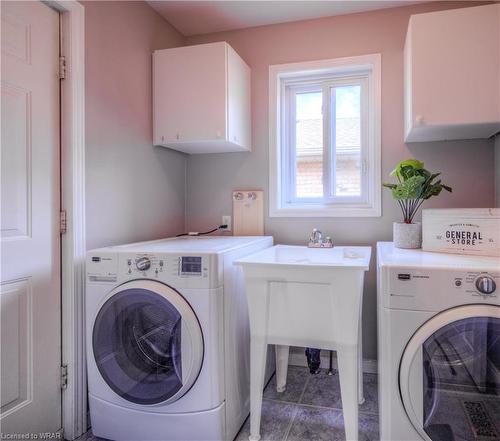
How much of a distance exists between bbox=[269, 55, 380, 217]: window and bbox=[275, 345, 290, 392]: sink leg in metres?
0.92

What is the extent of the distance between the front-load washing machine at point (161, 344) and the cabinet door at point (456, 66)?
4.27 feet

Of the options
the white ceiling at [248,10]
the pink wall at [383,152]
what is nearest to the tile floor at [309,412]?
the pink wall at [383,152]

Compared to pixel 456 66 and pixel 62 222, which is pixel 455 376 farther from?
pixel 62 222

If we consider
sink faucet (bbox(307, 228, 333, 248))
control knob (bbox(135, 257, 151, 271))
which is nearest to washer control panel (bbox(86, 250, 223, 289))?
control knob (bbox(135, 257, 151, 271))

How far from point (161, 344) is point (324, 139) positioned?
1786mm

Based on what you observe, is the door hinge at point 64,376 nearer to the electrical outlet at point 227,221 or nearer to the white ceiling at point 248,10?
the electrical outlet at point 227,221

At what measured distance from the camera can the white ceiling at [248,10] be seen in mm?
2254

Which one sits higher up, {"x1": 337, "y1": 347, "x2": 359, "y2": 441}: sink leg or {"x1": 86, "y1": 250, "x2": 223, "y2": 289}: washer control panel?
{"x1": 86, "y1": 250, "x2": 223, "y2": 289}: washer control panel

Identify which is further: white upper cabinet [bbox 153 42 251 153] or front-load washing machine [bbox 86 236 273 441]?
white upper cabinet [bbox 153 42 251 153]

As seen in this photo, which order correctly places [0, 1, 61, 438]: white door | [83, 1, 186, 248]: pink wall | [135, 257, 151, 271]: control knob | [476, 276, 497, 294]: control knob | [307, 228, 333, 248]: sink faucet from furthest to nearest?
[307, 228, 333, 248]: sink faucet < [83, 1, 186, 248]: pink wall < [135, 257, 151, 271]: control knob < [0, 1, 61, 438]: white door < [476, 276, 497, 294]: control knob

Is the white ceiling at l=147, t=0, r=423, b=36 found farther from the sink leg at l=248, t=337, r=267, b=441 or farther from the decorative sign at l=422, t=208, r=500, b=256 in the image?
the sink leg at l=248, t=337, r=267, b=441

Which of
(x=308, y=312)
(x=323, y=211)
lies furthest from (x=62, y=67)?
(x=323, y=211)

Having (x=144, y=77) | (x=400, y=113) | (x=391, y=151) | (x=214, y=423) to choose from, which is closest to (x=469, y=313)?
(x=214, y=423)

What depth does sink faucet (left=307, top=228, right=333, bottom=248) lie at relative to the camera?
2266 millimetres
